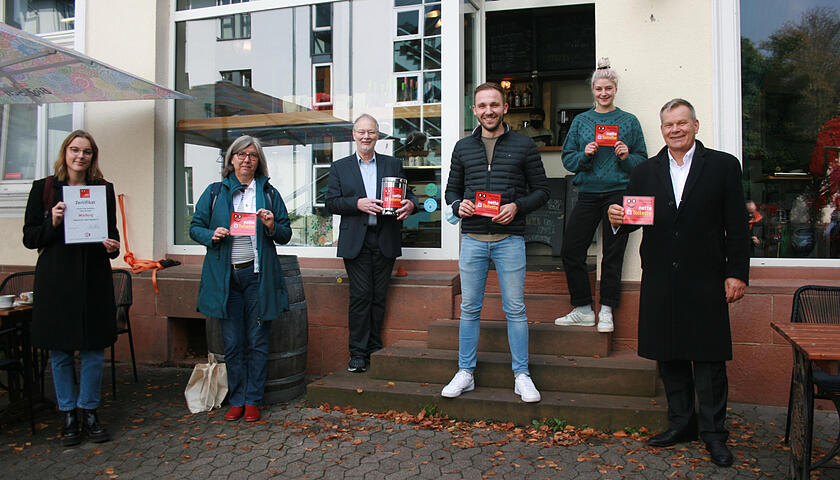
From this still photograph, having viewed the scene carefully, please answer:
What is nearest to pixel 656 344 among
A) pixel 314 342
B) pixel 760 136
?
pixel 760 136

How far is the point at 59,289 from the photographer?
13.4 ft

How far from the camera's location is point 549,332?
15.5 ft

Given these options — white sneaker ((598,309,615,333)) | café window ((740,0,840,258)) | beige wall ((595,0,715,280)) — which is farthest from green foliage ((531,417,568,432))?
café window ((740,0,840,258))

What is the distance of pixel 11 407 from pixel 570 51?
23.1 feet

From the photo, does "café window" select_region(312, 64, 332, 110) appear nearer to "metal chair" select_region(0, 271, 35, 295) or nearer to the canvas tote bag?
the canvas tote bag

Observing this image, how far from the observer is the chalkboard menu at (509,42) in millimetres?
7906

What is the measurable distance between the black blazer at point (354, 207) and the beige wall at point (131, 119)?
2647 mm

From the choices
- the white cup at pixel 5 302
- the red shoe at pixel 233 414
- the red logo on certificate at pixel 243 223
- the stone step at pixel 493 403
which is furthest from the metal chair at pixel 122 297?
the stone step at pixel 493 403

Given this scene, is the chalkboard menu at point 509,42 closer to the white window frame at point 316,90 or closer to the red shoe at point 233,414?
the white window frame at point 316,90

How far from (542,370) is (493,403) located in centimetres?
48

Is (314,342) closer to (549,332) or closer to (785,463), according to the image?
(549,332)

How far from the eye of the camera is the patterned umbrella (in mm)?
4547

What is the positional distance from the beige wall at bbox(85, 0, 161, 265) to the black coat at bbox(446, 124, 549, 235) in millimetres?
3952

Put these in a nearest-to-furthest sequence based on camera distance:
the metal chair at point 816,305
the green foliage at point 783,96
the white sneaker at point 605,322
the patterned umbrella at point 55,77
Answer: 1. the metal chair at point 816,305
2. the patterned umbrella at point 55,77
3. the white sneaker at point 605,322
4. the green foliage at point 783,96
